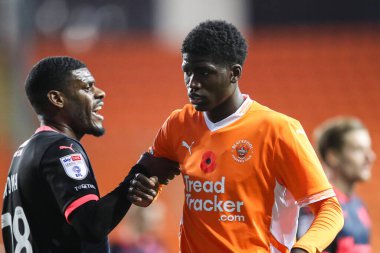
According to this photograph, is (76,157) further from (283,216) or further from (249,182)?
(283,216)

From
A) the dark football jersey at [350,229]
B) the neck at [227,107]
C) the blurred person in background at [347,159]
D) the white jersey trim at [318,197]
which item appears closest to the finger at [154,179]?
the neck at [227,107]

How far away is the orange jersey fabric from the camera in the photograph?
350 cm

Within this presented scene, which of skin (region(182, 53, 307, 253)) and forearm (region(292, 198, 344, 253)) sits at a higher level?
skin (region(182, 53, 307, 253))

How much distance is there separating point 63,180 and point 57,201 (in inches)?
3.9

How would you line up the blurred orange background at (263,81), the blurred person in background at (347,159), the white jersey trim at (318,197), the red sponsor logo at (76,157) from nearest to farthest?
the white jersey trim at (318,197) → the red sponsor logo at (76,157) → the blurred person in background at (347,159) → the blurred orange background at (263,81)

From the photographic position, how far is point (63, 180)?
12.0 feet

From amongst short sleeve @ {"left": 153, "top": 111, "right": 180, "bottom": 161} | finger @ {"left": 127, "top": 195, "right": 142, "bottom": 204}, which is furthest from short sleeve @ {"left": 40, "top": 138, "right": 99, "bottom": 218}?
short sleeve @ {"left": 153, "top": 111, "right": 180, "bottom": 161}

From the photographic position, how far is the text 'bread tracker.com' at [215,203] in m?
3.61

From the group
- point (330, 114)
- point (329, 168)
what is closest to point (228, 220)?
point (329, 168)

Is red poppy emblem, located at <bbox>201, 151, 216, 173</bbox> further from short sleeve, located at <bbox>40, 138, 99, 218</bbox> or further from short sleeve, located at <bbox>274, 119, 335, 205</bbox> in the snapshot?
short sleeve, located at <bbox>40, 138, 99, 218</bbox>

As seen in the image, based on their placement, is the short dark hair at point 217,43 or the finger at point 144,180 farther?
the finger at point 144,180

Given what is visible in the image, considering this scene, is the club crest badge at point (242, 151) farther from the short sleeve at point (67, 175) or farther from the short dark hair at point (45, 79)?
the short dark hair at point (45, 79)

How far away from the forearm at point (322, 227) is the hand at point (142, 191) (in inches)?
29.5

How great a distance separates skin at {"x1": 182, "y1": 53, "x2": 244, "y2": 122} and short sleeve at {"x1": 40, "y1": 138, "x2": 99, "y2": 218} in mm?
577
